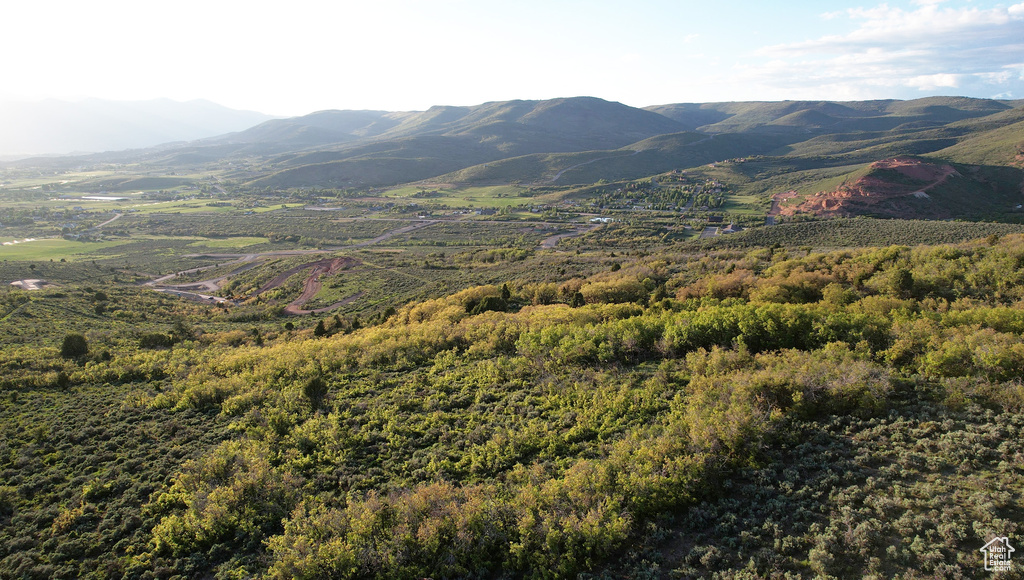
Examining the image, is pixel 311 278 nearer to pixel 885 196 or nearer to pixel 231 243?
pixel 231 243

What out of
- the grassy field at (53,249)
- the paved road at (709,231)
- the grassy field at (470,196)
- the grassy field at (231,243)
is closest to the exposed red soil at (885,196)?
the paved road at (709,231)

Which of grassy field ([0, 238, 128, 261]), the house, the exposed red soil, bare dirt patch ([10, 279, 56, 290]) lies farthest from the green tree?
the exposed red soil

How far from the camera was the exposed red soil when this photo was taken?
9238cm

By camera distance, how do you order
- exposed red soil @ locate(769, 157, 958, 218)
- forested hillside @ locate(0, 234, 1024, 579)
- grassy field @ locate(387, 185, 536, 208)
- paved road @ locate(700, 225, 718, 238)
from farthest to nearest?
1. grassy field @ locate(387, 185, 536, 208)
2. exposed red soil @ locate(769, 157, 958, 218)
3. paved road @ locate(700, 225, 718, 238)
4. forested hillside @ locate(0, 234, 1024, 579)

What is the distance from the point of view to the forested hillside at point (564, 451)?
10.1m

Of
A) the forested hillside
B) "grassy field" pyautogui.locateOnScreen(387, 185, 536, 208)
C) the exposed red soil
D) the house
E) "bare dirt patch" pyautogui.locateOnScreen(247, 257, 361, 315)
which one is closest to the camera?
the house

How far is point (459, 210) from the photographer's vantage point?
5556 inches

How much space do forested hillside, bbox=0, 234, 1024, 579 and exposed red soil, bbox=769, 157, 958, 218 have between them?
281ft

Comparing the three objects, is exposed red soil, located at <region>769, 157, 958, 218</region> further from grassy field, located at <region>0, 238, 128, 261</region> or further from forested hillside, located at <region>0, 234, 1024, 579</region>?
grassy field, located at <region>0, 238, 128, 261</region>

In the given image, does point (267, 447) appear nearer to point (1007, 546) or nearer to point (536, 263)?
point (1007, 546)

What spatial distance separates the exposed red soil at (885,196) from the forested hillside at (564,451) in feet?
281

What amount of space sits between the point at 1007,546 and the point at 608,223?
104m

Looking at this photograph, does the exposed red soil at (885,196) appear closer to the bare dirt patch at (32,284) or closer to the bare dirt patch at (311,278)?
the bare dirt patch at (311,278)

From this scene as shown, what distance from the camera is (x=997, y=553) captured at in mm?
7887
